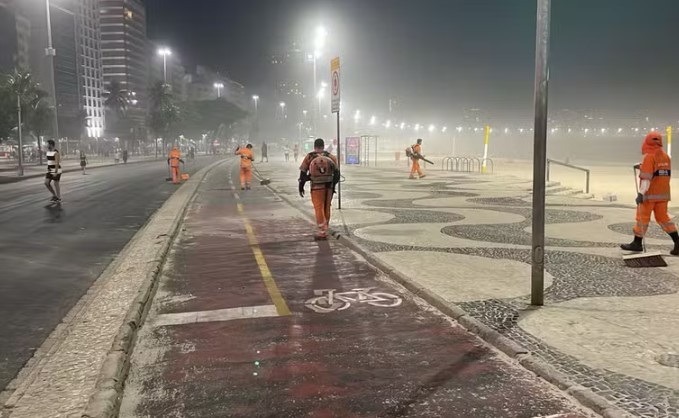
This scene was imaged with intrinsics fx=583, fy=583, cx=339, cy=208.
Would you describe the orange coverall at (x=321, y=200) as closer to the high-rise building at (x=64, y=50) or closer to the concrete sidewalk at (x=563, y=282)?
the concrete sidewalk at (x=563, y=282)

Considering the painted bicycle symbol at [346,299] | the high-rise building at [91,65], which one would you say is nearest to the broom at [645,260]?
the painted bicycle symbol at [346,299]

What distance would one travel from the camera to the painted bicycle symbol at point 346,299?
6.26 metres

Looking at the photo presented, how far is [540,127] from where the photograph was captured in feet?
18.6

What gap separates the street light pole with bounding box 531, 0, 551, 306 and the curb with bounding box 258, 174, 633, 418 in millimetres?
969

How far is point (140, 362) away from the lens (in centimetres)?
472

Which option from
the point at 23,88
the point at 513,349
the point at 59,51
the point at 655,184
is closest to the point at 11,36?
Answer: the point at 59,51

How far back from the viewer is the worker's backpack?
10352mm

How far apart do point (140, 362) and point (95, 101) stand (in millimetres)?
186798

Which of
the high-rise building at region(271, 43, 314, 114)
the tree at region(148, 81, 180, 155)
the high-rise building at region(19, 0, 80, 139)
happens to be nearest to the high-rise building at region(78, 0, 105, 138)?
the high-rise building at region(19, 0, 80, 139)

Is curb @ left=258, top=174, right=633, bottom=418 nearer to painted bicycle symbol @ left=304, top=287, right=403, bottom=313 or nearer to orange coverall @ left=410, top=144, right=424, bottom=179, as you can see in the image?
painted bicycle symbol @ left=304, top=287, right=403, bottom=313

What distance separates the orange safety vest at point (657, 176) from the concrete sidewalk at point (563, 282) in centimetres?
94

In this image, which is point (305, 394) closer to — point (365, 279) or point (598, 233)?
point (365, 279)

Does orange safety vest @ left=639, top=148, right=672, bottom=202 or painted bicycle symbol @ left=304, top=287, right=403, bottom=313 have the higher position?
orange safety vest @ left=639, top=148, right=672, bottom=202

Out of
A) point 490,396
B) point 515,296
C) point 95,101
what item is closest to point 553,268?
point 515,296
